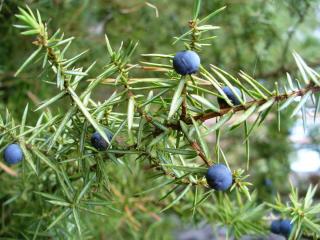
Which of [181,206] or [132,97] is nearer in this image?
[132,97]

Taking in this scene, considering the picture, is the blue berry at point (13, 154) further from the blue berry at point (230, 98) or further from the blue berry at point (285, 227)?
the blue berry at point (285, 227)

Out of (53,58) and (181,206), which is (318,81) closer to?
(53,58)

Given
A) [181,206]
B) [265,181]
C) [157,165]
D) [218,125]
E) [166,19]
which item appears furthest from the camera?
[166,19]

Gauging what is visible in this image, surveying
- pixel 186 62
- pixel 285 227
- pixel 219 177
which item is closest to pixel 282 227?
pixel 285 227

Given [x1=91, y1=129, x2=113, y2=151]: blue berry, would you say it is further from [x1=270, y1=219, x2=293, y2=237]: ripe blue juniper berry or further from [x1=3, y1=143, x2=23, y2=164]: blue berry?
[x1=270, y1=219, x2=293, y2=237]: ripe blue juniper berry

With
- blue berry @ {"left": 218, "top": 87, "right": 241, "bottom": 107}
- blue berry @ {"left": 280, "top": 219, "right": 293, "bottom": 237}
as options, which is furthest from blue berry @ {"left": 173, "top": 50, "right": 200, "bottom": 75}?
blue berry @ {"left": 280, "top": 219, "right": 293, "bottom": 237}

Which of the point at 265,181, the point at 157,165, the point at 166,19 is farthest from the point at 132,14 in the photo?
the point at 157,165

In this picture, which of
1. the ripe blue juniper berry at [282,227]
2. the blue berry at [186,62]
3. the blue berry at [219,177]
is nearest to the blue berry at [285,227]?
the ripe blue juniper berry at [282,227]
